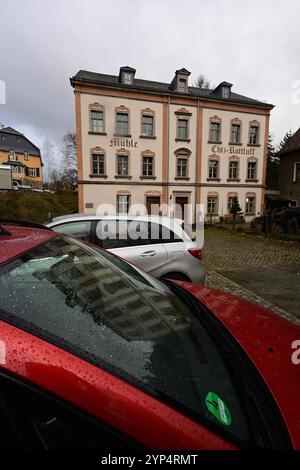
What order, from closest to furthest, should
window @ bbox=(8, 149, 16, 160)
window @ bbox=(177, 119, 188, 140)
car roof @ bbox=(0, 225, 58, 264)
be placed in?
car roof @ bbox=(0, 225, 58, 264) → window @ bbox=(177, 119, 188, 140) → window @ bbox=(8, 149, 16, 160)

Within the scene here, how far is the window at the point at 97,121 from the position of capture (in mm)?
20859

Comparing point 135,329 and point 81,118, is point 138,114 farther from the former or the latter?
point 135,329

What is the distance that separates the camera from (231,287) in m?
5.71

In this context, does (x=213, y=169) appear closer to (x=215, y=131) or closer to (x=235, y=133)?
(x=215, y=131)

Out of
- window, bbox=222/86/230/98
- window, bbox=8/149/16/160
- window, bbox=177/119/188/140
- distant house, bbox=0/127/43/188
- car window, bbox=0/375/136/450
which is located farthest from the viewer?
window, bbox=8/149/16/160

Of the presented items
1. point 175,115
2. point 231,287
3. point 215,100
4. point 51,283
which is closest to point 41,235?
point 51,283

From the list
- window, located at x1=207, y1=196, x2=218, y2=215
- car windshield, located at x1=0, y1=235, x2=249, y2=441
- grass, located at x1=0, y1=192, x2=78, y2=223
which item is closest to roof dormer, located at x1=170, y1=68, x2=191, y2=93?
window, located at x1=207, y1=196, x2=218, y2=215

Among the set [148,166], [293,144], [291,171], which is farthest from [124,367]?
[293,144]

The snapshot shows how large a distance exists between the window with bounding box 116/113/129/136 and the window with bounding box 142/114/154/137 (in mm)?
1477

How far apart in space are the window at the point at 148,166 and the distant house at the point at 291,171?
14.0m

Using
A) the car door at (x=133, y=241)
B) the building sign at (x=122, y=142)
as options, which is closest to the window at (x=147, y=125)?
the building sign at (x=122, y=142)

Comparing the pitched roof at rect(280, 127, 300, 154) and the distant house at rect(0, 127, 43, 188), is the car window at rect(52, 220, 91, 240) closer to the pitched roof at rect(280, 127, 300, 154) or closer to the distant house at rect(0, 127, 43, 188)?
the pitched roof at rect(280, 127, 300, 154)

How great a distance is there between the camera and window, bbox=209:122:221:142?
2416cm

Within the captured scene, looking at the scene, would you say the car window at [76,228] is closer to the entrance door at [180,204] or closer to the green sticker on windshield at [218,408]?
the green sticker on windshield at [218,408]
